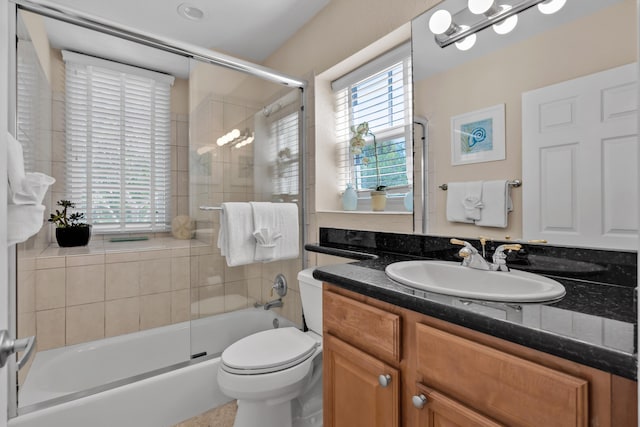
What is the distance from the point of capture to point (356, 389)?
1041 mm

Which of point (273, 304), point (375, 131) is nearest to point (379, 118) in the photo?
point (375, 131)

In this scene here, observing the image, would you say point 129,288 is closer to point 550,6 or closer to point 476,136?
point 476,136

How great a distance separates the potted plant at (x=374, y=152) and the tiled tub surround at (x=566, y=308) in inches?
A: 21.5

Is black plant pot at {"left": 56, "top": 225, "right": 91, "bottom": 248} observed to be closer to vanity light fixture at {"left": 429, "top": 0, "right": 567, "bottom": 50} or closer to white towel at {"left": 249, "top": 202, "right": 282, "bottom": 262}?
white towel at {"left": 249, "top": 202, "right": 282, "bottom": 262}

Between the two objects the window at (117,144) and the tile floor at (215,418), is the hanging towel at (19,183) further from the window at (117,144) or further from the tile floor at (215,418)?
the window at (117,144)

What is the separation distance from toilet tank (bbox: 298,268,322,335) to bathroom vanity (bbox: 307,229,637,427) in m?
0.44

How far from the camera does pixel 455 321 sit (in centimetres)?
74

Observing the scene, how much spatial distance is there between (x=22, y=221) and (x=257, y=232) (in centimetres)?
112

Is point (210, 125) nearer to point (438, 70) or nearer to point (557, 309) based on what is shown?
point (438, 70)

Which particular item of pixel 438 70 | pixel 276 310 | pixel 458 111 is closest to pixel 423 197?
pixel 458 111

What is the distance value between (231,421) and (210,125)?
1682mm

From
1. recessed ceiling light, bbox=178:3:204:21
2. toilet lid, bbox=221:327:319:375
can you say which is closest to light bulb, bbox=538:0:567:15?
toilet lid, bbox=221:327:319:375

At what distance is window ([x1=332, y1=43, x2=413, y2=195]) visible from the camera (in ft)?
5.66

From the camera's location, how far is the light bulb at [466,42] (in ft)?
4.24
